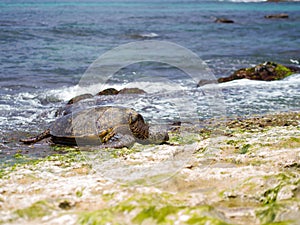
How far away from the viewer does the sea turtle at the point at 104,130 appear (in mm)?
7156

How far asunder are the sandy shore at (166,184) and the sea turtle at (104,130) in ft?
1.31

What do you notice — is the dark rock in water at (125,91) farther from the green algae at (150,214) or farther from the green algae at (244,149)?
the green algae at (150,214)

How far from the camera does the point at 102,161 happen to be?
19.4 ft

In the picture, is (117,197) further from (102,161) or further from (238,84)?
(238,84)

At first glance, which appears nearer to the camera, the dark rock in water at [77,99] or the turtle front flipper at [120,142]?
the turtle front flipper at [120,142]

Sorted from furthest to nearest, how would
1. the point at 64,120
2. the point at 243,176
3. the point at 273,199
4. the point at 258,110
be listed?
the point at 258,110 < the point at 64,120 < the point at 243,176 < the point at 273,199

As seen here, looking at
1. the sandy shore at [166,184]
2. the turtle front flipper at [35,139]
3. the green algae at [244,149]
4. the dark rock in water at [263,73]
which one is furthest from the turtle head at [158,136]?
the dark rock in water at [263,73]

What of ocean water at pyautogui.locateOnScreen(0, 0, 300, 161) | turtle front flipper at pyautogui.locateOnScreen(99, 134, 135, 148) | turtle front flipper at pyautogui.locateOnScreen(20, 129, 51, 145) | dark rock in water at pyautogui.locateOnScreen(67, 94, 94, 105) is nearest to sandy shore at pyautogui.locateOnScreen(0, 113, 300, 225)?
turtle front flipper at pyautogui.locateOnScreen(99, 134, 135, 148)

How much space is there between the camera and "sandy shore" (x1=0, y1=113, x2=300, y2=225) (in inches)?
127

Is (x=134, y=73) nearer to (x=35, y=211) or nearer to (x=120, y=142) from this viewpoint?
(x=120, y=142)

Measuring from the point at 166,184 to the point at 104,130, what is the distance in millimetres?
3204

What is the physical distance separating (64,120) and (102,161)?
2.20 m

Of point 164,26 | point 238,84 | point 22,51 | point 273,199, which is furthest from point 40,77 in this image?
point 164,26

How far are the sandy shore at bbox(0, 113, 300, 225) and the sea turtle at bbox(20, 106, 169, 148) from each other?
0.40 m
